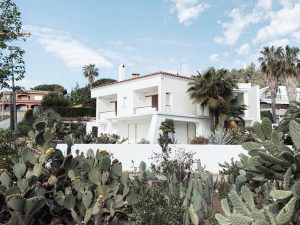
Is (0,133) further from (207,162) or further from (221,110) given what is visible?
(221,110)

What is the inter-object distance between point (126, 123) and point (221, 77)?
10.3 meters

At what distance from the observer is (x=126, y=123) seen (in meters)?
38.8

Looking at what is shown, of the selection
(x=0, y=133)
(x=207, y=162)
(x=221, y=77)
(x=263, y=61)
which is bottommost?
(x=207, y=162)

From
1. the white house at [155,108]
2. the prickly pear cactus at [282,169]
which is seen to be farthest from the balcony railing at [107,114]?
the prickly pear cactus at [282,169]

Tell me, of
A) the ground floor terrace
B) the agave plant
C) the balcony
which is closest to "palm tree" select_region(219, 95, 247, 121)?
the ground floor terrace

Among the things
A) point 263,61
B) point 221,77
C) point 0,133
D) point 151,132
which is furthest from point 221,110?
point 0,133

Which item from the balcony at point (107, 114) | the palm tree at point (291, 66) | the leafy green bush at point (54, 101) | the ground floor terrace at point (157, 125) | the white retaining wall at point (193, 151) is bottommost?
the white retaining wall at point (193, 151)

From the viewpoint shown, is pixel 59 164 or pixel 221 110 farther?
pixel 221 110

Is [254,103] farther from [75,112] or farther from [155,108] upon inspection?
[75,112]

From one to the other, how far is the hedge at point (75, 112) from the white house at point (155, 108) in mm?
15258

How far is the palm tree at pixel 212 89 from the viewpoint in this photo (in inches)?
1363

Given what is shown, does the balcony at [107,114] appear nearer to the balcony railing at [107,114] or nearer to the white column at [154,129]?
the balcony railing at [107,114]

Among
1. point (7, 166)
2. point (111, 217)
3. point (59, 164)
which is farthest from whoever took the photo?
point (7, 166)

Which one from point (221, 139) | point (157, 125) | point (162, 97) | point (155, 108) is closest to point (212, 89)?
point (162, 97)
